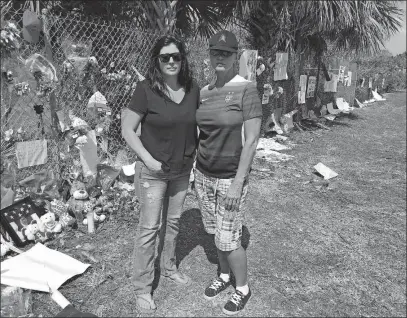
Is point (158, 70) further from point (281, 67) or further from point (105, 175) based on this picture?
point (281, 67)

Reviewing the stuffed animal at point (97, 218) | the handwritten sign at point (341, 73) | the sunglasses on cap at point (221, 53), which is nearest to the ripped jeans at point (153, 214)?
the sunglasses on cap at point (221, 53)

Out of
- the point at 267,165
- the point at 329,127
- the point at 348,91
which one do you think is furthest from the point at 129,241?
the point at 348,91

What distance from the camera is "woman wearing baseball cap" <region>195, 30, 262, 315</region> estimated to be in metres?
1.99

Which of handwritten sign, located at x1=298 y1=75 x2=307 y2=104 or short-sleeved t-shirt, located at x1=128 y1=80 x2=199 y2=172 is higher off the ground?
short-sleeved t-shirt, located at x1=128 y1=80 x2=199 y2=172

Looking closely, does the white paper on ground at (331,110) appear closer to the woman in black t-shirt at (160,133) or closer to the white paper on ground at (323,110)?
the white paper on ground at (323,110)

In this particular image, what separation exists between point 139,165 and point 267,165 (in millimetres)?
3981

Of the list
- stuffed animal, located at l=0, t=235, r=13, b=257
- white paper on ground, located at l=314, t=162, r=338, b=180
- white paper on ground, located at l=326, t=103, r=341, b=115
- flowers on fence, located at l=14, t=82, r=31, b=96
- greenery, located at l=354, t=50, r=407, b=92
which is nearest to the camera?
stuffed animal, located at l=0, t=235, r=13, b=257

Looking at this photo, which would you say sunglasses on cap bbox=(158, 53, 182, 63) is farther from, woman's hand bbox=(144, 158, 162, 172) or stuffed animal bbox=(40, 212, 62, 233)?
stuffed animal bbox=(40, 212, 62, 233)

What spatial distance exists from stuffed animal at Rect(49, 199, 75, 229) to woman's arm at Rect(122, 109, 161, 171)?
1.66 meters

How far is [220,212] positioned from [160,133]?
1.99 feet

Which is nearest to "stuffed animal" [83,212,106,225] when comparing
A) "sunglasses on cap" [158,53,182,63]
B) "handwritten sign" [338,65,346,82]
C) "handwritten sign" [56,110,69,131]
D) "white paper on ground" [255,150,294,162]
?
"handwritten sign" [56,110,69,131]

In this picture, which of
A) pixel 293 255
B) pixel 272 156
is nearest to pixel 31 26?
pixel 293 255

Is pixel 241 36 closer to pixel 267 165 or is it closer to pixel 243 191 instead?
pixel 267 165

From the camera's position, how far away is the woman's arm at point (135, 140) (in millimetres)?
2033
